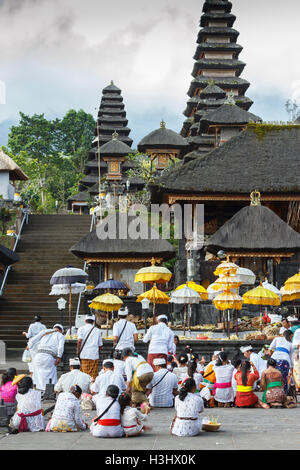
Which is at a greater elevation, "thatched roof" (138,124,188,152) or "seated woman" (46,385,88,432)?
"thatched roof" (138,124,188,152)

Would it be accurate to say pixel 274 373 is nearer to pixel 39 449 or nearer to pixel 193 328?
pixel 39 449

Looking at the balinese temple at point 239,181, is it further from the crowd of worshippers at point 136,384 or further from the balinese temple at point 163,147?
the balinese temple at point 163,147

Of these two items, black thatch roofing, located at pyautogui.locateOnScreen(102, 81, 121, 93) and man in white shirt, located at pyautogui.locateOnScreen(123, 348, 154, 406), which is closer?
man in white shirt, located at pyautogui.locateOnScreen(123, 348, 154, 406)

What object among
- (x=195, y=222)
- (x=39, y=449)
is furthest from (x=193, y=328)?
(x=39, y=449)

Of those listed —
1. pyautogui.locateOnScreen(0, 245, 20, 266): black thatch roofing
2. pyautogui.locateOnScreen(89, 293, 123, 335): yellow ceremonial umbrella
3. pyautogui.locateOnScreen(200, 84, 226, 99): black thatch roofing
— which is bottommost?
pyautogui.locateOnScreen(89, 293, 123, 335): yellow ceremonial umbrella

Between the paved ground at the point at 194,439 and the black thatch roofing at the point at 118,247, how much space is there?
13617 mm

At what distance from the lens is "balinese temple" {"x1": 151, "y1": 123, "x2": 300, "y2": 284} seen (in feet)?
87.7

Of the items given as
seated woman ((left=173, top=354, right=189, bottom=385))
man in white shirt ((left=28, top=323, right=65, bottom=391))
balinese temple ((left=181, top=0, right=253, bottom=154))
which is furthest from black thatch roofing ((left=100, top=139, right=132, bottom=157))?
seated woman ((left=173, top=354, right=189, bottom=385))

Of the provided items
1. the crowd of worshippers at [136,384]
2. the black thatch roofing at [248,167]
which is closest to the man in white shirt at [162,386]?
the crowd of worshippers at [136,384]

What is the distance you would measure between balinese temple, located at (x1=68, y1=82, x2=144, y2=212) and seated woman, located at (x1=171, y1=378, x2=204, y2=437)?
1411 inches

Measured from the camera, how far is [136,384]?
40.2ft

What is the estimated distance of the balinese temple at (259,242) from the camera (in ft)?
77.0

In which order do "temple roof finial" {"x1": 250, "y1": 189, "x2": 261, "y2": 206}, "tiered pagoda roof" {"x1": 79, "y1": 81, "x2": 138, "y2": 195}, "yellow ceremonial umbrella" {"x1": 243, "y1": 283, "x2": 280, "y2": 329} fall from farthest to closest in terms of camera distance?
"tiered pagoda roof" {"x1": 79, "y1": 81, "x2": 138, "y2": 195} < "temple roof finial" {"x1": 250, "y1": 189, "x2": 261, "y2": 206} < "yellow ceremonial umbrella" {"x1": 243, "y1": 283, "x2": 280, "y2": 329}

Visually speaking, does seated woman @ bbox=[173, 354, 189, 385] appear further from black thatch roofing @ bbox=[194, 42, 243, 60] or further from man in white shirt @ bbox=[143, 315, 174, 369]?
black thatch roofing @ bbox=[194, 42, 243, 60]
